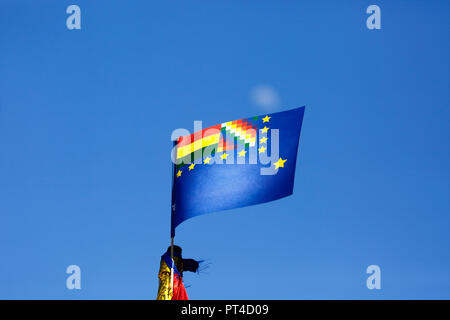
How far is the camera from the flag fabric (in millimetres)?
17844

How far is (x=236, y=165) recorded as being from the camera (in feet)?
60.1

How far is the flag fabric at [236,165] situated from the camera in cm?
1784

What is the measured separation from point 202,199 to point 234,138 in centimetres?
204

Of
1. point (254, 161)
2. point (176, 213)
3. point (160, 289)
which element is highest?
point (254, 161)
